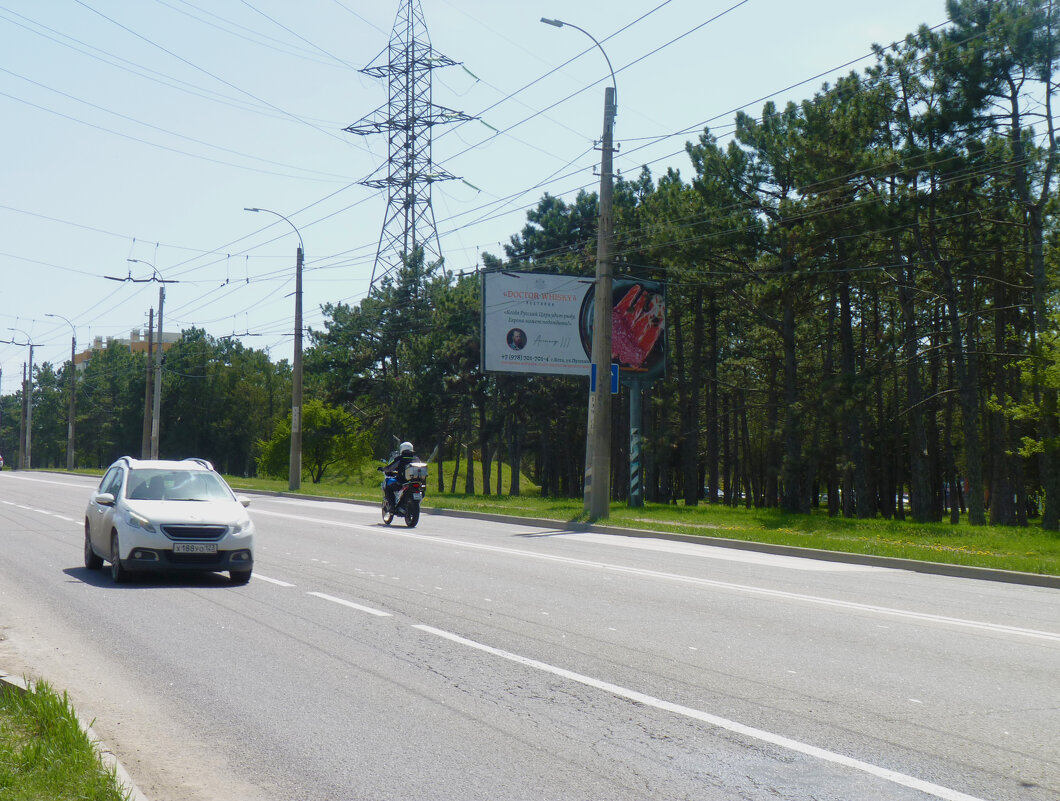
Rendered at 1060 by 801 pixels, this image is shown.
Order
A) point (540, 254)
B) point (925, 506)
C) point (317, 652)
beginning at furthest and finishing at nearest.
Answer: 1. point (540, 254)
2. point (925, 506)
3. point (317, 652)

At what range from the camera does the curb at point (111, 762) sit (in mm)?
4660

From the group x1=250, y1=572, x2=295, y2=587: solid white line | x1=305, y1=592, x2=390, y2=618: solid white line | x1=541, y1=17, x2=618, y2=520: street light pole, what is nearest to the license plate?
x1=250, y1=572, x2=295, y2=587: solid white line

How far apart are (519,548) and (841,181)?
19.9 metres

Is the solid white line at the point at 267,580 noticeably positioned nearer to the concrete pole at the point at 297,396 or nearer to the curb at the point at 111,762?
the curb at the point at 111,762

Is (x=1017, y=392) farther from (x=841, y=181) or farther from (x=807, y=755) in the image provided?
(x=807, y=755)

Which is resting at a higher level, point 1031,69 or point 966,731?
point 1031,69

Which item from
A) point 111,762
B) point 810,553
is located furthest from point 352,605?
point 810,553

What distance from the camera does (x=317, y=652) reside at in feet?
26.7

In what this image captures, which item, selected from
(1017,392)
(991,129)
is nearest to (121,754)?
(991,129)

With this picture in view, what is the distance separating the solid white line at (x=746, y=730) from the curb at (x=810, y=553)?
9893 millimetres

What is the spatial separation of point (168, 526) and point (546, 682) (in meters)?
6.65

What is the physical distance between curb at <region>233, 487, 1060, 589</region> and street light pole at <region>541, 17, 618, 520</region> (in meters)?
1.29

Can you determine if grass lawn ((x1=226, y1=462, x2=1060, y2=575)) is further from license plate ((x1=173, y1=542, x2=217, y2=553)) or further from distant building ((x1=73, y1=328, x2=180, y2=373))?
distant building ((x1=73, y1=328, x2=180, y2=373))

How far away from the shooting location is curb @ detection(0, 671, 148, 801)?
4660mm
